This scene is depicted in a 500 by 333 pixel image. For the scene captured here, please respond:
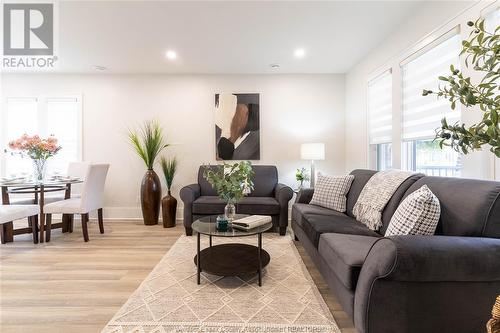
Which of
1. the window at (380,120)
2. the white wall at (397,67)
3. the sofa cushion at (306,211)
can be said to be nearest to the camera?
the white wall at (397,67)

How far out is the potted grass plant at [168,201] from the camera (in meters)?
3.97

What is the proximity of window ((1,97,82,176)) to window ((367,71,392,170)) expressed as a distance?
186 inches

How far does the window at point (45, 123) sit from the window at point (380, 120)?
4734 mm

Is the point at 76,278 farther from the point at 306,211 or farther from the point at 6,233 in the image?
the point at 306,211

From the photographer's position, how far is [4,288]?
2152 mm

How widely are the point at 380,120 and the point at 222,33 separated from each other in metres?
2.26

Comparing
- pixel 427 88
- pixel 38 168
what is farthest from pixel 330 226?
pixel 38 168

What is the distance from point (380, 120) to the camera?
3.29 m

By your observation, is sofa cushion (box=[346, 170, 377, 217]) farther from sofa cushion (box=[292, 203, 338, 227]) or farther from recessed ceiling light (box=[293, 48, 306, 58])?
recessed ceiling light (box=[293, 48, 306, 58])

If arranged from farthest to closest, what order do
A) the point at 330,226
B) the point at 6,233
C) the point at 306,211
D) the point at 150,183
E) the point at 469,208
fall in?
1. the point at 150,183
2. the point at 6,233
3. the point at 306,211
4. the point at 330,226
5. the point at 469,208

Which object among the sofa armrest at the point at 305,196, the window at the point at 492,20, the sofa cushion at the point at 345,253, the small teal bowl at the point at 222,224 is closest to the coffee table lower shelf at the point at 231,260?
the small teal bowl at the point at 222,224

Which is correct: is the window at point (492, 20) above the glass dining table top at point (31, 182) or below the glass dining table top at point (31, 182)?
above

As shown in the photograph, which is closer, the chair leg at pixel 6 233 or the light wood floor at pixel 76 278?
the light wood floor at pixel 76 278

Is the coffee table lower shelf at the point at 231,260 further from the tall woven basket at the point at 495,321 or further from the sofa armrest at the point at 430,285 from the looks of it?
the tall woven basket at the point at 495,321
